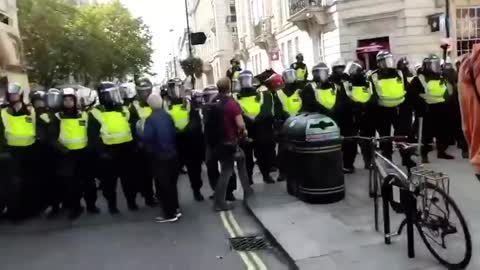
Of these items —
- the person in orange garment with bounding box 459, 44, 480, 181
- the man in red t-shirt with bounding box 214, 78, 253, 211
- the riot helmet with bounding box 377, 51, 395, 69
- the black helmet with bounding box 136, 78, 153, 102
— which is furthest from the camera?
the riot helmet with bounding box 377, 51, 395, 69

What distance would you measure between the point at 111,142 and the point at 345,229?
3763mm

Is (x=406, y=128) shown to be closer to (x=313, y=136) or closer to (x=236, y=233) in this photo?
(x=313, y=136)

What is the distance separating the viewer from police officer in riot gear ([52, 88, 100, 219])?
834 cm

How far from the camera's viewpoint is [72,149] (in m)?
8.38

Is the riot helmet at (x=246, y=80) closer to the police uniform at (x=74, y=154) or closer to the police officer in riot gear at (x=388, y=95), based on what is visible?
the police officer in riot gear at (x=388, y=95)

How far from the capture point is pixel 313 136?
748 cm

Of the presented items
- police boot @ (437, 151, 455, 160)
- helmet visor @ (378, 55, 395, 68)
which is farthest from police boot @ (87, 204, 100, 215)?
police boot @ (437, 151, 455, 160)

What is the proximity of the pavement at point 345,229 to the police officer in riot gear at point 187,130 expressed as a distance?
3.46 feet

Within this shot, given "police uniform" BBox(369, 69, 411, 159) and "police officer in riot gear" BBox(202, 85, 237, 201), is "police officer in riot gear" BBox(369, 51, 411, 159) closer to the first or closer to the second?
"police uniform" BBox(369, 69, 411, 159)

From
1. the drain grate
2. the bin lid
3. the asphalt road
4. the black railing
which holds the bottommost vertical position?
the drain grate

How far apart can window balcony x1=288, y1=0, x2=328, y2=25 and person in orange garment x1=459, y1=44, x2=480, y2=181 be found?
23.0 m

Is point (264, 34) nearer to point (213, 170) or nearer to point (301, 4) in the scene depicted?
point (301, 4)

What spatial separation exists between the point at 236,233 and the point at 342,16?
19088mm

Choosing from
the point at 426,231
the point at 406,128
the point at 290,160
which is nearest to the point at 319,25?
the point at 406,128
